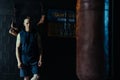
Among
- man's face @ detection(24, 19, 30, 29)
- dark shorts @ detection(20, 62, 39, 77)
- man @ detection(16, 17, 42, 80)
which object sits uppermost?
man's face @ detection(24, 19, 30, 29)

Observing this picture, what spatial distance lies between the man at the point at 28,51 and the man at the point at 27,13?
0.73 feet

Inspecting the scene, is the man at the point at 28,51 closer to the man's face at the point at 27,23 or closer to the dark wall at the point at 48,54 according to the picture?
the man's face at the point at 27,23

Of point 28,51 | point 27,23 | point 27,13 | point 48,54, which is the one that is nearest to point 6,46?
point 28,51

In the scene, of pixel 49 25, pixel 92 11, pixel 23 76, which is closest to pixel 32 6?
pixel 49 25

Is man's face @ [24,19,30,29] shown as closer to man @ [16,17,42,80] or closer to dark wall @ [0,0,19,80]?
man @ [16,17,42,80]

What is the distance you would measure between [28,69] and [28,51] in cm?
47

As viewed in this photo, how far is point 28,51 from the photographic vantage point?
8.14m

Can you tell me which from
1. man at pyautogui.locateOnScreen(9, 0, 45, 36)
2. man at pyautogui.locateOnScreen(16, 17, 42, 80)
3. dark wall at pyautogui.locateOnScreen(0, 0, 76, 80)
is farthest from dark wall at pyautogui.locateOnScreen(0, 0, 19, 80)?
man at pyautogui.locateOnScreen(16, 17, 42, 80)

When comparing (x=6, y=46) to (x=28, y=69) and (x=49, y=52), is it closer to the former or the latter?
(x=28, y=69)

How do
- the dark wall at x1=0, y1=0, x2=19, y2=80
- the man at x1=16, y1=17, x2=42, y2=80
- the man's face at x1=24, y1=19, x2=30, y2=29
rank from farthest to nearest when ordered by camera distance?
the dark wall at x1=0, y1=0, x2=19, y2=80 < the man's face at x1=24, y1=19, x2=30, y2=29 < the man at x1=16, y1=17, x2=42, y2=80

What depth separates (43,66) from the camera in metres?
8.68

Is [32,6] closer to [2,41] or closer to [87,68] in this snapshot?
[2,41]

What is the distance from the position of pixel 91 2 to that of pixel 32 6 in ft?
10.5

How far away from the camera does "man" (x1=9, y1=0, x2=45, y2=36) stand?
8430 millimetres
